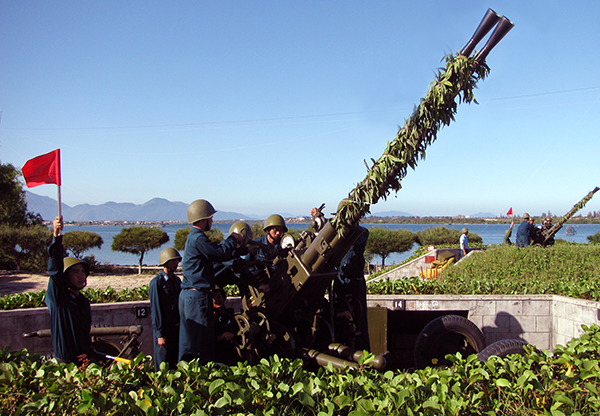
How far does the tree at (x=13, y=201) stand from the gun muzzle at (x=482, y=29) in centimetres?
2833

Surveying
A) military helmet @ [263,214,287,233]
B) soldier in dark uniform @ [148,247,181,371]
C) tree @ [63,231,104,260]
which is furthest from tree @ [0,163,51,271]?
soldier in dark uniform @ [148,247,181,371]

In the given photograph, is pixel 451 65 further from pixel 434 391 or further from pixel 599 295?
pixel 599 295

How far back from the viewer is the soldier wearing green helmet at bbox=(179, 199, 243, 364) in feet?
16.0

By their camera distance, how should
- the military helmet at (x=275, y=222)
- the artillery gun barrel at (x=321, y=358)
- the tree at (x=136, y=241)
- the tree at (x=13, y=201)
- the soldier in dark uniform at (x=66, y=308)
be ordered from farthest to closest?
the tree at (x=136, y=241)
the tree at (x=13, y=201)
the military helmet at (x=275, y=222)
the artillery gun barrel at (x=321, y=358)
the soldier in dark uniform at (x=66, y=308)

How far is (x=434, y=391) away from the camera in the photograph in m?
3.12

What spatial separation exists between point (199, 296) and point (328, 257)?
1.53 m

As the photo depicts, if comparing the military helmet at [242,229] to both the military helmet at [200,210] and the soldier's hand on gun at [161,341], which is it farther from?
the soldier's hand on gun at [161,341]

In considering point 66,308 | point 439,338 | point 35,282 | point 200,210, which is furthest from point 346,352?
point 35,282

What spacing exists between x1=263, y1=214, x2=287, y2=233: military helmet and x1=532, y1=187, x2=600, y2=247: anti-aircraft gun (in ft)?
52.6

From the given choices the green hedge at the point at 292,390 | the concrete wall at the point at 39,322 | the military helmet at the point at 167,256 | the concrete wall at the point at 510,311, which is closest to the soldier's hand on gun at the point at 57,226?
the green hedge at the point at 292,390

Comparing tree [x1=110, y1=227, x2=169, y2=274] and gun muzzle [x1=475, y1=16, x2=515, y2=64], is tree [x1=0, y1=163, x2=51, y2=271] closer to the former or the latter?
tree [x1=110, y1=227, x2=169, y2=274]

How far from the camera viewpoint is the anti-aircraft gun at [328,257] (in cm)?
405

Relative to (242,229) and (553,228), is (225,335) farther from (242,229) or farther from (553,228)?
(553,228)

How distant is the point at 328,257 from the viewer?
17.3 ft
